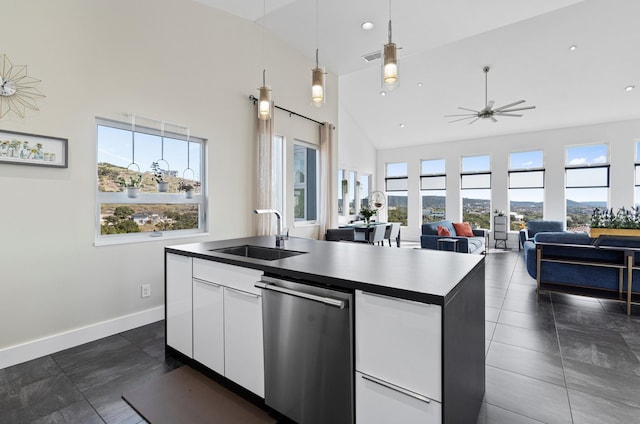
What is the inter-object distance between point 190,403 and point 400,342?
145 cm

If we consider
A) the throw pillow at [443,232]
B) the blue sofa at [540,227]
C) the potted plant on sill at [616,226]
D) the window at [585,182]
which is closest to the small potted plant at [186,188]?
the potted plant on sill at [616,226]

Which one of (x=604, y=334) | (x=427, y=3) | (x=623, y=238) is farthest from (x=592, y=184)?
(x=427, y=3)

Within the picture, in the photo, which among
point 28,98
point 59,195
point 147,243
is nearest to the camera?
point 28,98

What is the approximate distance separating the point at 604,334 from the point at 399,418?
9.23 ft

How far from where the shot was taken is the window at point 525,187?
317 inches

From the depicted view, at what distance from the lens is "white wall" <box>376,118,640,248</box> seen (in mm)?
6996

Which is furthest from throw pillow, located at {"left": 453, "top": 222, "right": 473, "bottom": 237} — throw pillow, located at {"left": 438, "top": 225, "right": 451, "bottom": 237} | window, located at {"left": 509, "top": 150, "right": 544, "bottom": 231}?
window, located at {"left": 509, "top": 150, "right": 544, "bottom": 231}

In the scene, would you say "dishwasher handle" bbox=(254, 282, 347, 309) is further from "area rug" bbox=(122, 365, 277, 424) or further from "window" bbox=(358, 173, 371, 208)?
"window" bbox=(358, 173, 371, 208)

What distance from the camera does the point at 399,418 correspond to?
1.22m

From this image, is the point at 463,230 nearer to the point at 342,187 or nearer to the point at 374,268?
the point at 342,187

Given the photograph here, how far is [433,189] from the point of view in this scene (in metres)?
9.60

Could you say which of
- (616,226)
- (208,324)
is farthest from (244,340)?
(616,226)

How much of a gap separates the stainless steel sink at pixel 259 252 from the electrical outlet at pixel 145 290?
4.31 ft

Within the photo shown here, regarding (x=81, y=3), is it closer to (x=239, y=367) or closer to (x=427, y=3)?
(x=239, y=367)
